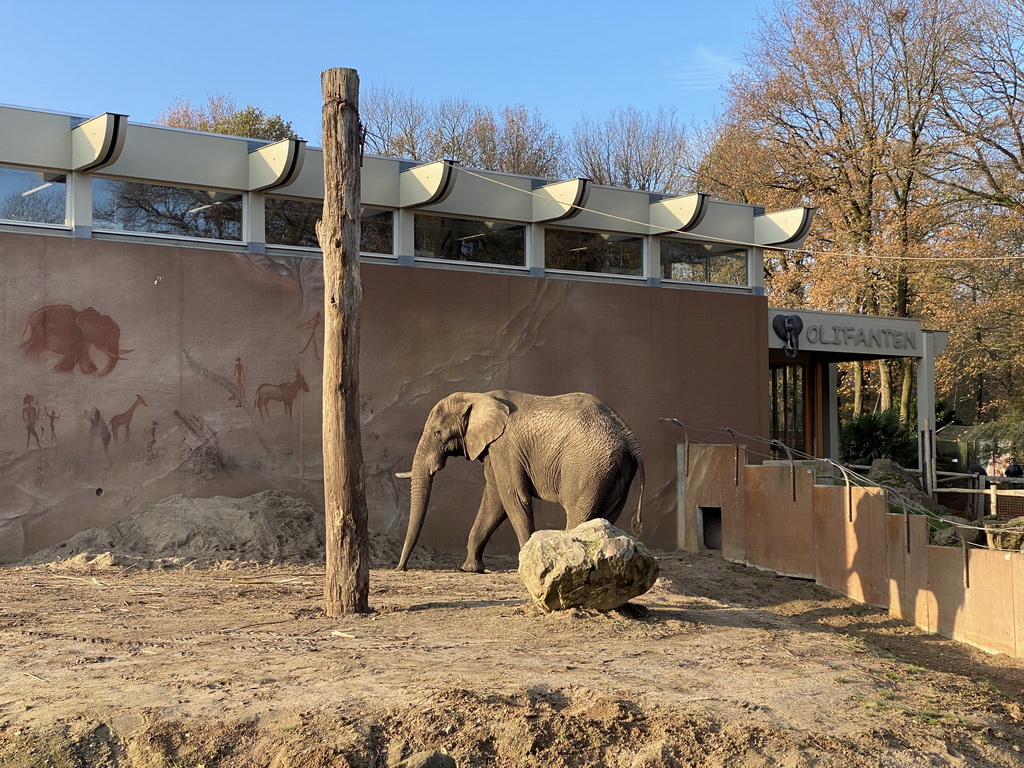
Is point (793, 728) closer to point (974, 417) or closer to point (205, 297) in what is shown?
point (205, 297)

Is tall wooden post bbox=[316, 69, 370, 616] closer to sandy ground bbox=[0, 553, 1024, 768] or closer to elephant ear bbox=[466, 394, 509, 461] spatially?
sandy ground bbox=[0, 553, 1024, 768]

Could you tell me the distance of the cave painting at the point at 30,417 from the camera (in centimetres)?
1286

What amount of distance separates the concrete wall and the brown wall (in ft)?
3.13

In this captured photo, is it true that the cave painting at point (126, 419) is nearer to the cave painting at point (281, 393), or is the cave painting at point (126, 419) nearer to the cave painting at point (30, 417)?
the cave painting at point (30, 417)

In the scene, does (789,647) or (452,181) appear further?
(452,181)

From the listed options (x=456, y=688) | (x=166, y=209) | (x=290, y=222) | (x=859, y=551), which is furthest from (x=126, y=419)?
(x=859, y=551)

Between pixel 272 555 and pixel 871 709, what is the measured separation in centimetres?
746

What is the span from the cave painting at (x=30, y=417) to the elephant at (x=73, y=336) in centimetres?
45

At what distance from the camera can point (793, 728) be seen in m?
7.02

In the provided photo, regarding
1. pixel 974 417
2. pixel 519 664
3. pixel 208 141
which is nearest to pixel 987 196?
pixel 974 417

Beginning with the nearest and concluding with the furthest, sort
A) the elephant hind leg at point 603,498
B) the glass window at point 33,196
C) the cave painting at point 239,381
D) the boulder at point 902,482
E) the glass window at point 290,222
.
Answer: the elephant hind leg at point 603,498
the glass window at point 33,196
the cave painting at point 239,381
the glass window at point 290,222
the boulder at point 902,482

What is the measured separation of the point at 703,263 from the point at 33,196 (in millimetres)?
10092

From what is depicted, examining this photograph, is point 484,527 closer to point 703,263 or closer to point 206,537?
point 206,537

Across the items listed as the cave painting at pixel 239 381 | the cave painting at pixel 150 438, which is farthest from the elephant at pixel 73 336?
the cave painting at pixel 239 381
